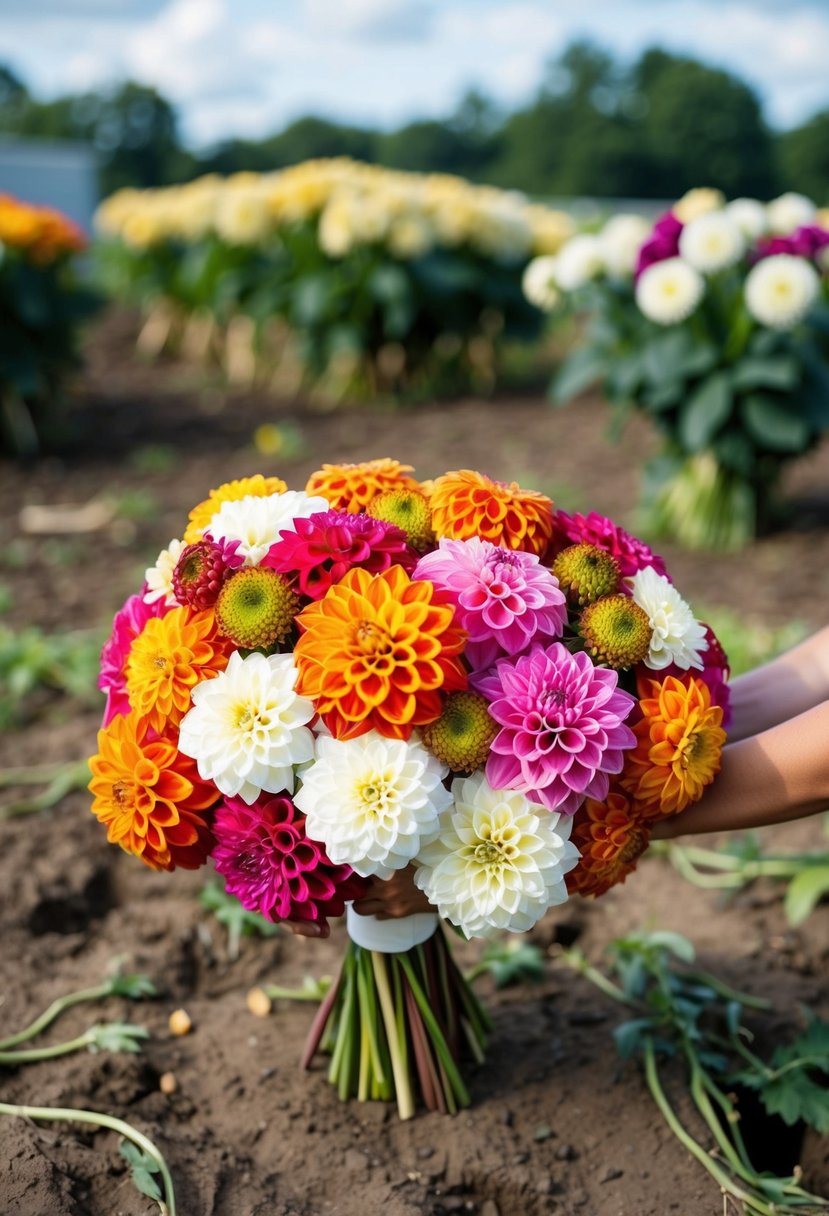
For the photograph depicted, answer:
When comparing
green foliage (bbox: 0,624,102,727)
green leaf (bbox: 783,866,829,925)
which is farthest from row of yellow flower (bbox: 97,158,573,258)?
green leaf (bbox: 783,866,829,925)

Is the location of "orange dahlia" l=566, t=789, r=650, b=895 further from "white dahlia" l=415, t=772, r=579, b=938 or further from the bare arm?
the bare arm

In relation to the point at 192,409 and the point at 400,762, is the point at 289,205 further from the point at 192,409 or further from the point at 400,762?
the point at 400,762

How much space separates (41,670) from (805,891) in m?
2.27

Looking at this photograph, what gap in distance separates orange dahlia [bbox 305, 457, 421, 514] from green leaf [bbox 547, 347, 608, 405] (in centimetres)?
300

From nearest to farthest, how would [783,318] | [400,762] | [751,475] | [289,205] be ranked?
1. [400,762]
2. [783,318]
3. [751,475]
4. [289,205]

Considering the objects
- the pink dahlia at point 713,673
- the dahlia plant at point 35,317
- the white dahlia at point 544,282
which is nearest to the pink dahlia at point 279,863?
the pink dahlia at point 713,673

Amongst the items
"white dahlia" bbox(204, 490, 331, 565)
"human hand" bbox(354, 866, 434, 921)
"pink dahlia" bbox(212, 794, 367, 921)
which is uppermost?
"white dahlia" bbox(204, 490, 331, 565)

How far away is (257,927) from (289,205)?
19.7 feet

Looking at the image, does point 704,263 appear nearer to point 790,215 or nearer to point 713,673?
point 790,215

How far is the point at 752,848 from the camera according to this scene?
2.36m

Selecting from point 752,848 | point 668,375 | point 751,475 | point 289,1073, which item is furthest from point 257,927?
point 751,475

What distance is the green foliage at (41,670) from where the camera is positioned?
3.33 m

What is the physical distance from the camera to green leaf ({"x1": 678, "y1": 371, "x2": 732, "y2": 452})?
4223 millimetres

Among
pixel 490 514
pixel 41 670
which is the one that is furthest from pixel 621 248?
pixel 490 514
